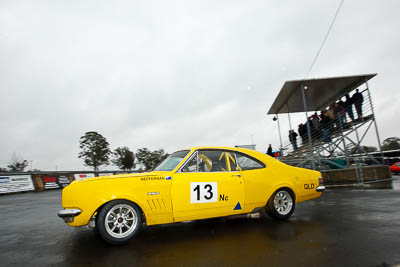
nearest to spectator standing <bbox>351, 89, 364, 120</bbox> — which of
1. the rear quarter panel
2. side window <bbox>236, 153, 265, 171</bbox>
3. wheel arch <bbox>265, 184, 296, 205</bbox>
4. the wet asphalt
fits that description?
the wet asphalt

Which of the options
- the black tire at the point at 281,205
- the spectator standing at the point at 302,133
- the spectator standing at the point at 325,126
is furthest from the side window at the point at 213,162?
the spectator standing at the point at 302,133

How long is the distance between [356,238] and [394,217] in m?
1.82

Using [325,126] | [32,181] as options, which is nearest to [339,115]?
[325,126]

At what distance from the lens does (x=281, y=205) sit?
4.60 m

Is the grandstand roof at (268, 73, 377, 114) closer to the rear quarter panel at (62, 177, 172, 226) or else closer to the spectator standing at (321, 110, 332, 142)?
the spectator standing at (321, 110, 332, 142)

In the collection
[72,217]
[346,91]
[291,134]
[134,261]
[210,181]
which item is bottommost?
[134,261]

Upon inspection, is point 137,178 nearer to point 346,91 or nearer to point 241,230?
point 241,230

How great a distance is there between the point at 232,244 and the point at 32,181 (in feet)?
65.2

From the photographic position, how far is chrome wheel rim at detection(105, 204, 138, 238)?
338 cm

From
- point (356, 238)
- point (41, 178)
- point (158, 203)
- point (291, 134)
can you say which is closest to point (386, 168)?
point (291, 134)

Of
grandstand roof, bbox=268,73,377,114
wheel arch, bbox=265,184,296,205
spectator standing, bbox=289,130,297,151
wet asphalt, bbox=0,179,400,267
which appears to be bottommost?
wet asphalt, bbox=0,179,400,267

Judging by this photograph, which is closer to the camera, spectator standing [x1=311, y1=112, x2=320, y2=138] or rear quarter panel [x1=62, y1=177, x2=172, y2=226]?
rear quarter panel [x1=62, y1=177, x2=172, y2=226]

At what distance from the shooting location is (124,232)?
3469 mm

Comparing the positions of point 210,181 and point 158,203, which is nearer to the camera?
point 158,203
